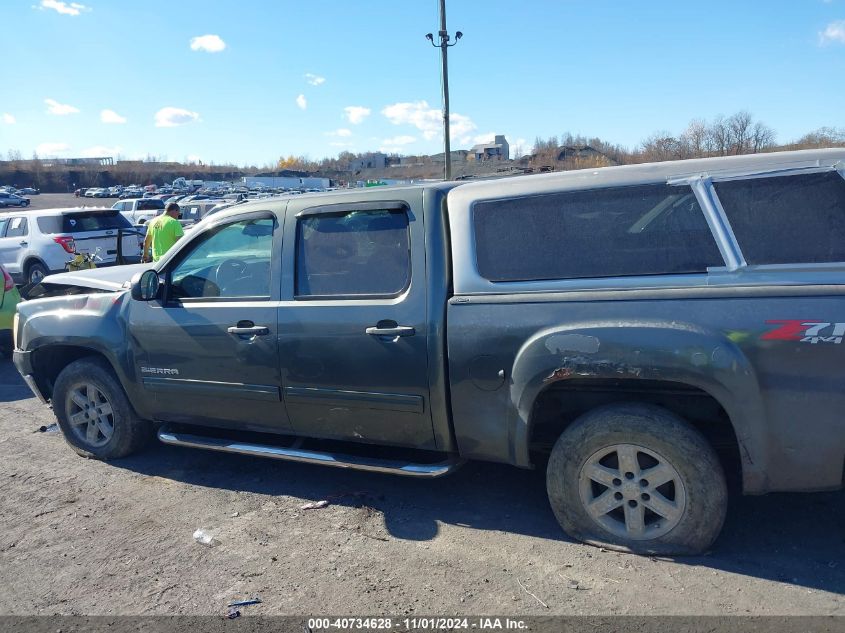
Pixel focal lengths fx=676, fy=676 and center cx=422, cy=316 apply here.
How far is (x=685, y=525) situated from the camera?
10.8 ft

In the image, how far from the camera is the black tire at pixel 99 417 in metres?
4.99

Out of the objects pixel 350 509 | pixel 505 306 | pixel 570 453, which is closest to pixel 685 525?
pixel 570 453

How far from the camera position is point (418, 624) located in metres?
3.00

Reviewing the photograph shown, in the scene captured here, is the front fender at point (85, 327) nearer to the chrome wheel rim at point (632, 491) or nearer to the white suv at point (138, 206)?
the chrome wheel rim at point (632, 491)

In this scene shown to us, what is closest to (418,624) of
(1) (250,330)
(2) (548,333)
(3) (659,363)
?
(2) (548,333)

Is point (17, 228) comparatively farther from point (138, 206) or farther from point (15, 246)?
point (138, 206)

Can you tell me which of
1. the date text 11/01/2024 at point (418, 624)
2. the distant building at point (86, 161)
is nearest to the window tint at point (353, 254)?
the date text 11/01/2024 at point (418, 624)

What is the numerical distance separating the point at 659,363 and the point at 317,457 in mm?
2096

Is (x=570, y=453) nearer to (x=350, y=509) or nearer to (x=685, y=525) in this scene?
(x=685, y=525)

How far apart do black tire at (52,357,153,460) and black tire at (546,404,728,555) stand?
10.4ft

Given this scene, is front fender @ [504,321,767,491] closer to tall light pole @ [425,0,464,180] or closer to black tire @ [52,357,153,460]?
black tire @ [52,357,153,460]

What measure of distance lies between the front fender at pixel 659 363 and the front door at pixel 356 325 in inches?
26.6

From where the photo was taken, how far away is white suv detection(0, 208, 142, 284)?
47.9 ft

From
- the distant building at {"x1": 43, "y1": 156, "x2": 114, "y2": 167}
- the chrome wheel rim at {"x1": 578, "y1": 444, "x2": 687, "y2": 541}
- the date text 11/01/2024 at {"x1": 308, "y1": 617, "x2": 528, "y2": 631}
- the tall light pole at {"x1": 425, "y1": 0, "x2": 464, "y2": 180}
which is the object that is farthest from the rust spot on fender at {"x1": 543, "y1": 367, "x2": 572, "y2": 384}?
the distant building at {"x1": 43, "y1": 156, "x2": 114, "y2": 167}
